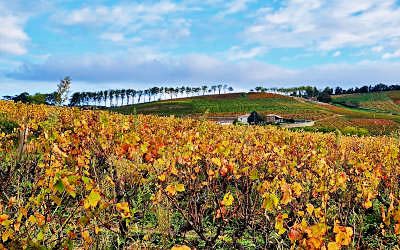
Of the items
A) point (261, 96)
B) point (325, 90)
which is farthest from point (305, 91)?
point (261, 96)

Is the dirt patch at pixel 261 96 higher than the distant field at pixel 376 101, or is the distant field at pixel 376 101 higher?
the dirt patch at pixel 261 96

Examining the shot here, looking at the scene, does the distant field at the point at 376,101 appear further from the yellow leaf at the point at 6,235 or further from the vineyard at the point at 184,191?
the yellow leaf at the point at 6,235

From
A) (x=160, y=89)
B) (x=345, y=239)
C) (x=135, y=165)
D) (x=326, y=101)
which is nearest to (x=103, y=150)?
(x=135, y=165)

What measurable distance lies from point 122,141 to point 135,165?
0.62 metres

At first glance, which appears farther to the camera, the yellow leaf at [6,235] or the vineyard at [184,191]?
the vineyard at [184,191]

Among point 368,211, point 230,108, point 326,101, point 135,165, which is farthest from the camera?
point 326,101

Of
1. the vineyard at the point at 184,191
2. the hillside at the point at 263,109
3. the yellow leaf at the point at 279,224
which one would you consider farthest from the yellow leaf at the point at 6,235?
the hillside at the point at 263,109

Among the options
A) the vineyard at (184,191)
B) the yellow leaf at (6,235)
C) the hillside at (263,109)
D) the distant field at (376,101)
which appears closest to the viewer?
the yellow leaf at (6,235)

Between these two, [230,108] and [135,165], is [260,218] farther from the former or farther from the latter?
[230,108]

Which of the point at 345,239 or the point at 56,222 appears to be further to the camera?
the point at 56,222

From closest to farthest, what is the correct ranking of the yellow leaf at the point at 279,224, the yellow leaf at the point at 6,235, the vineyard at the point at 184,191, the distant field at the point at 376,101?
the yellow leaf at the point at 6,235 < the yellow leaf at the point at 279,224 < the vineyard at the point at 184,191 < the distant field at the point at 376,101

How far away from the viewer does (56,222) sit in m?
5.58

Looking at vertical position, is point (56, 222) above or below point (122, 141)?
below

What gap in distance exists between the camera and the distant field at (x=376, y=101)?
322 ft
